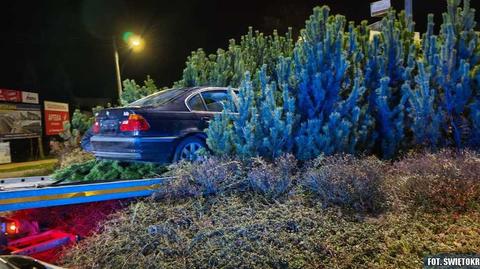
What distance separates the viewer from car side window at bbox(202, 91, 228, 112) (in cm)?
706

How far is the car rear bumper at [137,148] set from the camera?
5.96m

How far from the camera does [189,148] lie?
6582 mm

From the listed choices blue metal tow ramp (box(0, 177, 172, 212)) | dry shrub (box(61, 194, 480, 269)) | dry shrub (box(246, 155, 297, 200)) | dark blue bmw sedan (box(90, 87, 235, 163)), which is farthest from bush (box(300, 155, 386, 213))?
dark blue bmw sedan (box(90, 87, 235, 163))

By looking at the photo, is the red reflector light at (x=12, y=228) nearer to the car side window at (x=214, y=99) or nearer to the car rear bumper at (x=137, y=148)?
the car rear bumper at (x=137, y=148)

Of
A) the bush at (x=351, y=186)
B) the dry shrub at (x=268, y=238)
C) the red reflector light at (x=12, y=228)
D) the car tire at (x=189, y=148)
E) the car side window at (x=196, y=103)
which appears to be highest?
the car side window at (x=196, y=103)

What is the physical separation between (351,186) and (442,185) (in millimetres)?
1142

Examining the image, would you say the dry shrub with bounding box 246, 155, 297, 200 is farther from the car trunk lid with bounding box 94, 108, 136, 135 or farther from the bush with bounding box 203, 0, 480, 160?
the car trunk lid with bounding box 94, 108, 136, 135

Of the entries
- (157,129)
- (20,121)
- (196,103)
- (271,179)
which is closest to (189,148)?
(157,129)

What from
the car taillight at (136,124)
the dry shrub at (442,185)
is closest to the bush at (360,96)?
the car taillight at (136,124)

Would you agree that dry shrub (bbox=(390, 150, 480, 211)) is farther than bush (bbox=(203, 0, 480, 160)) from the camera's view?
No

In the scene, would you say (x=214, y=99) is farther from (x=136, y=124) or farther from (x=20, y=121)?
(x=20, y=121)

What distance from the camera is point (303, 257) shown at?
161 inches

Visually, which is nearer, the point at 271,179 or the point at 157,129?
the point at 271,179

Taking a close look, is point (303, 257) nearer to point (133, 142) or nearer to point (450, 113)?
point (133, 142)
